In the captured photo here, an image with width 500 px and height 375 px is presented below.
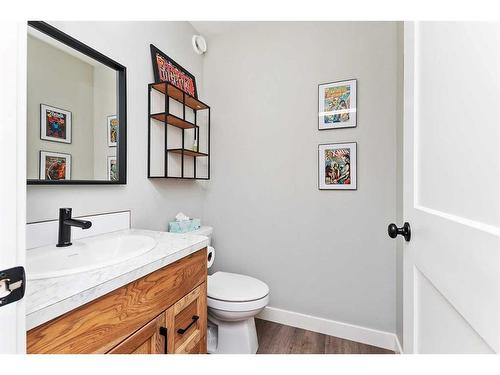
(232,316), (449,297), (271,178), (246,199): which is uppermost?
(271,178)

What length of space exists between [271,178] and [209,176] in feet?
1.83

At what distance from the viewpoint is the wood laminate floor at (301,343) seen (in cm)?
158

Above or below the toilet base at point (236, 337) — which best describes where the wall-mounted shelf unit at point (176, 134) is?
above

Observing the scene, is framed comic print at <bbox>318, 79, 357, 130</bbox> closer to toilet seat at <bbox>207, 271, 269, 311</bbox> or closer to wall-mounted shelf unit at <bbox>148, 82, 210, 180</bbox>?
wall-mounted shelf unit at <bbox>148, 82, 210, 180</bbox>

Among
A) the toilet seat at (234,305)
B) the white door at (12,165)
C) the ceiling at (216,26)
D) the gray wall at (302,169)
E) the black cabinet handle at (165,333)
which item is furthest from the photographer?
the ceiling at (216,26)

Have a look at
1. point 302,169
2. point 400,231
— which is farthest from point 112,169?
point 400,231

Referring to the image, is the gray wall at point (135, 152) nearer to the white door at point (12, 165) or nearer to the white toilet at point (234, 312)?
the white toilet at point (234, 312)

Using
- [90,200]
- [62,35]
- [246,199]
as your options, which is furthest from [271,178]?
[62,35]

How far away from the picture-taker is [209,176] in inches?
82.9

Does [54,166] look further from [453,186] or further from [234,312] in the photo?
[453,186]

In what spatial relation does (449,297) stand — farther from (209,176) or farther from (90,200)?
(209,176)

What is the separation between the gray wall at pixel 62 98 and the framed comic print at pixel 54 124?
0.02 metres

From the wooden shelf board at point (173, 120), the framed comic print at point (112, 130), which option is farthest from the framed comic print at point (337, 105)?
the framed comic print at point (112, 130)

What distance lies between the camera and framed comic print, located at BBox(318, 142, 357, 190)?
1685 millimetres
